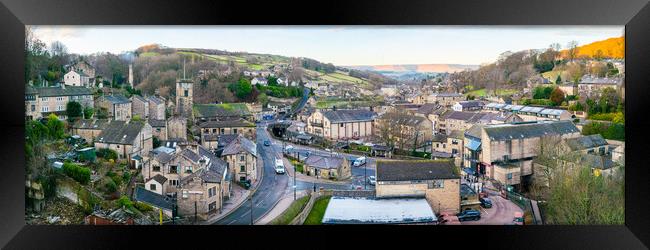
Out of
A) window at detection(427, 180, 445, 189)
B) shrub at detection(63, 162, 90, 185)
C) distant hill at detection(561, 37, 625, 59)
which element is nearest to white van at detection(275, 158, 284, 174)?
→ window at detection(427, 180, 445, 189)

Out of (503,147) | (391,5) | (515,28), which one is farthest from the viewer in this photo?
(503,147)

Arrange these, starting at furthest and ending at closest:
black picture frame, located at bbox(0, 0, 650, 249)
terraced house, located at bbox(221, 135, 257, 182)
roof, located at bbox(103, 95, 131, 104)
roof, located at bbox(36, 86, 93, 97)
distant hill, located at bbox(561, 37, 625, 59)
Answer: terraced house, located at bbox(221, 135, 257, 182)
roof, located at bbox(103, 95, 131, 104)
roof, located at bbox(36, 86, 93, 97)
distant hill, located at bbox(561, 37, 625, 59)
black picture frame, located at bbox(0, 0, 650, 249)

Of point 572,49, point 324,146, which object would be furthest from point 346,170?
point 572,49

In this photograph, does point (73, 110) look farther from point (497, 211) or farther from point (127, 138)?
point (497, 211)

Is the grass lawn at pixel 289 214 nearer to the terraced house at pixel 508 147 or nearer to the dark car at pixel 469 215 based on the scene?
the dark car at pixel 469 215

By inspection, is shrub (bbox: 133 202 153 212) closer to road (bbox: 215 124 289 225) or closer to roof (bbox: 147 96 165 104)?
road (bbox: 215 124 289 225)

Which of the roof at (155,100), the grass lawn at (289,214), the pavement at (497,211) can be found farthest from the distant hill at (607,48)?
the roof at (155,100)

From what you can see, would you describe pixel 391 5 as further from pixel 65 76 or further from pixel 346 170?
pixel 65 76
